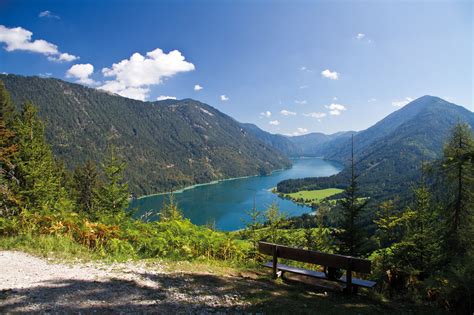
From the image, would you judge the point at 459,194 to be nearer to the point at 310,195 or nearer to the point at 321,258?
the point at 321,258

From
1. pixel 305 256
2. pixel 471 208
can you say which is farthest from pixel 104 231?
Result: pixel 471 208

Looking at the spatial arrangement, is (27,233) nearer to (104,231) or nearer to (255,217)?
(104,231)

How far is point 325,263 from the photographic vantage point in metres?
7.18

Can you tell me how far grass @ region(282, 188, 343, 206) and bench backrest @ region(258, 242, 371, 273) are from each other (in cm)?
13811

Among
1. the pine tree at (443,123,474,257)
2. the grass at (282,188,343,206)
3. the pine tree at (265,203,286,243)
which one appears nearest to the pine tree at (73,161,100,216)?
the pine tree at (265,203,286,243)

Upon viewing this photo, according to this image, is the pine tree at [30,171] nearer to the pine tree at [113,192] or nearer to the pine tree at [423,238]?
the pine tree at [113,192]

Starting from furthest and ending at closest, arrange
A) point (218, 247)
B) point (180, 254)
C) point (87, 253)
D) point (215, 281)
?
point (218, 247) → point (180, 254) → point (87, 253) → point (215, 281)

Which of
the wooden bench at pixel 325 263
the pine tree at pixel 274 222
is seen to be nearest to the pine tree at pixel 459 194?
the wooden bench at pixel 325 263

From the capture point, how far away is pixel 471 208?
10.2 m

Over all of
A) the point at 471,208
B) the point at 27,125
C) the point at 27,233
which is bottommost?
the point at 27,233

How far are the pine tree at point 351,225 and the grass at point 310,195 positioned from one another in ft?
439

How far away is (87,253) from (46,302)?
331 centimetres

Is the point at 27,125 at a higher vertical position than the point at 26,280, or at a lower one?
higher

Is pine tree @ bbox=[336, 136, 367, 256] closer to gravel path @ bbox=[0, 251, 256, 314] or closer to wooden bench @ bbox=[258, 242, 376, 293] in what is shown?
wooden bench @ bbox=[258, 242, 376, 293]
